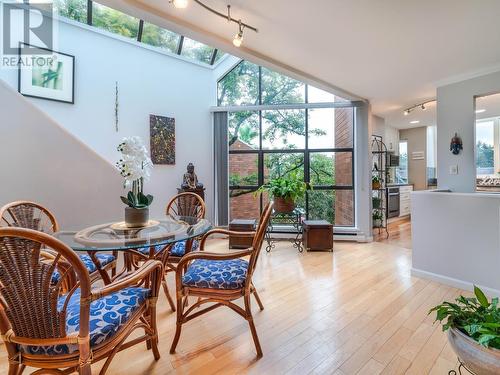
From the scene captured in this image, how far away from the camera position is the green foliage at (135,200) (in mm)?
2041

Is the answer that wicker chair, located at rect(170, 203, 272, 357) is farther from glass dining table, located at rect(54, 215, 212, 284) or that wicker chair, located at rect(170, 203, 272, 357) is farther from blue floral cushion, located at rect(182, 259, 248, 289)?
glass dining table, located at rect(54, 215, 212, 284)

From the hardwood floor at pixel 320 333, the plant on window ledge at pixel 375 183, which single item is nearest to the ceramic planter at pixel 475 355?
the hardwood floor at pixel 320 333

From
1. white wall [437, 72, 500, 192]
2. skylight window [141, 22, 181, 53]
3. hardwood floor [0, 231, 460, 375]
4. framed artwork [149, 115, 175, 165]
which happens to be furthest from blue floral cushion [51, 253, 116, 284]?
white wall [437, 72, 500, 192]

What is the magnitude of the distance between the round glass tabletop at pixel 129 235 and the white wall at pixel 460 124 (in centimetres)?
332

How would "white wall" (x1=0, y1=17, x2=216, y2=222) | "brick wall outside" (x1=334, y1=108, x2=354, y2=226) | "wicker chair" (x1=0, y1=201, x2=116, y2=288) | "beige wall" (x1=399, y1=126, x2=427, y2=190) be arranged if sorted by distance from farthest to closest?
"beige wall" (x1=399, y1=126, x2=427, y2=190) < "brick wall outside" (x1=334, y1=108, x2=354, y2=226) < "white wall" (x1=0, y1=17, x2=216, y2=222) < "wicker chair" (x1=0, y1=201, x2=116, y2=288)

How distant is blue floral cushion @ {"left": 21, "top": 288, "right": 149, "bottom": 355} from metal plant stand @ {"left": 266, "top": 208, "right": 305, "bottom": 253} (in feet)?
9.36

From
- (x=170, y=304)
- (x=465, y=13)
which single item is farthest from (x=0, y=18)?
(x=465, y=13)

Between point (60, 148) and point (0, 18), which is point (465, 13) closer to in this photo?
point (60, 148)

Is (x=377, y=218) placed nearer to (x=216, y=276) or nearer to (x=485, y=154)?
(x=485, y=154)

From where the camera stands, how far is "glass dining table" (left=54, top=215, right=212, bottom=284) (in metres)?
1.56

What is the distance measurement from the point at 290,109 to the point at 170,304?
3.92 meters

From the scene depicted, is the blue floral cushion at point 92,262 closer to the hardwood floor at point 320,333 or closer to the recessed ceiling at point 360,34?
the hardwood floor at point 320,333

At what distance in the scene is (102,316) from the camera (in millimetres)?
1239

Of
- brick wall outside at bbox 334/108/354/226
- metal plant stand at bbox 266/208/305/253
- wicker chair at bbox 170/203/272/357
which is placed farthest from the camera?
brick wall outside at bbox 334/108/354/226
